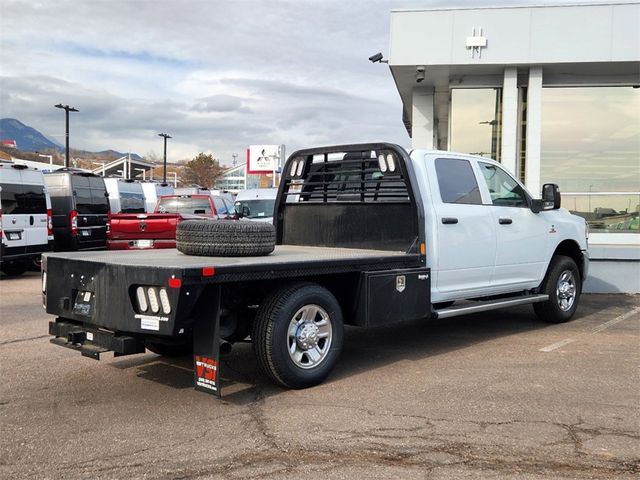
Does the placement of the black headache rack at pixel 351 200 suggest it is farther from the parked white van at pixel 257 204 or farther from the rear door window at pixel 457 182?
the parked white van at pixel 257 204

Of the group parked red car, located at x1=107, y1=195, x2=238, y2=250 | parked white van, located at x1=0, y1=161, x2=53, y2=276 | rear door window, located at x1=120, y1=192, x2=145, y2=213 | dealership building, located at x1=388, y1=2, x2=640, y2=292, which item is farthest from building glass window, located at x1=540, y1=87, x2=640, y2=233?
rear door window, located at x1=120, y1=192, x2=145, y2=213

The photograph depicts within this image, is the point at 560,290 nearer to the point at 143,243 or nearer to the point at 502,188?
the point at 502,188

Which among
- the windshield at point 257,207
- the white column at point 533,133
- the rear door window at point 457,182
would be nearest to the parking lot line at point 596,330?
the rear door window at point 457,182

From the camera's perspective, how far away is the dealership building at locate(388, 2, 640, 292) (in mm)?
A: 12469

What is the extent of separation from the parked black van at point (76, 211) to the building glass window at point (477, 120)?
31.3 ft

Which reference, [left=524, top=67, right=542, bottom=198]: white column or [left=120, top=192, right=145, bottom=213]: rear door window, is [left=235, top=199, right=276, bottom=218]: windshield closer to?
[left=120, top=192, right=145, bottom=213]: rear door window

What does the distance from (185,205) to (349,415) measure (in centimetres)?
1205

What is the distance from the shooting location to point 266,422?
449cm

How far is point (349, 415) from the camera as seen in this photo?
4633mm

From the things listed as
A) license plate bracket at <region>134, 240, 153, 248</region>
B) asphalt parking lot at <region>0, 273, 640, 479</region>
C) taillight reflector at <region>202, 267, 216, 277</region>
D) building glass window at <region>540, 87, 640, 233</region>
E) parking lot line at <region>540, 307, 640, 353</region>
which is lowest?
asphalt parking lot at <region>0, 273, 640, 479</region>

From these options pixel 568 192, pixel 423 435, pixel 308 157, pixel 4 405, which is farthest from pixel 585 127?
pixel 4 405

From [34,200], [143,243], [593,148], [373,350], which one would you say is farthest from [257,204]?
[373,350]

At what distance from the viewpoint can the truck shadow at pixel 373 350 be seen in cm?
552

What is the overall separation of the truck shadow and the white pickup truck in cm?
27
